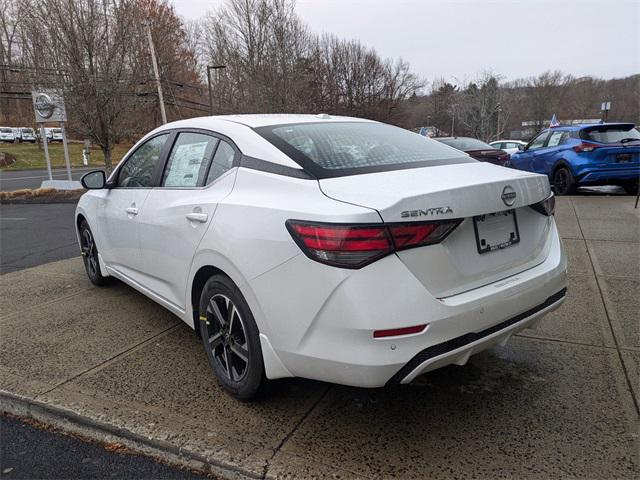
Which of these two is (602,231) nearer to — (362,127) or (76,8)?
(362,127)

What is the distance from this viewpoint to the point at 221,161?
2840mm

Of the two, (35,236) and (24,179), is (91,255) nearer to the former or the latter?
(35,236)

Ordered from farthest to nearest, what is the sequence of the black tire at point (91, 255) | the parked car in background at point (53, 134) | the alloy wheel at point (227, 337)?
the parked car in background at point (53, 134), the black tire at point (91, 255), the alloy wheel at point (227, 337)

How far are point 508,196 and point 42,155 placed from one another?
4514 cm

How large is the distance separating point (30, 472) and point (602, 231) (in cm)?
688

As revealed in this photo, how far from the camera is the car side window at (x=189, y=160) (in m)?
3.00

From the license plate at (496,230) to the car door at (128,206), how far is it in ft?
7.54

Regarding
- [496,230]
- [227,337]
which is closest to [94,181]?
[227,337]

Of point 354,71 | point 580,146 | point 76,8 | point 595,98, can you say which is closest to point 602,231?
Answer: point 580,146

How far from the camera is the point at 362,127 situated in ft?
10.6

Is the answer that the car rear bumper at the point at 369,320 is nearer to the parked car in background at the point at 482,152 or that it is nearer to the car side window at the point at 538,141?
the parked car in background at the point at 482,152

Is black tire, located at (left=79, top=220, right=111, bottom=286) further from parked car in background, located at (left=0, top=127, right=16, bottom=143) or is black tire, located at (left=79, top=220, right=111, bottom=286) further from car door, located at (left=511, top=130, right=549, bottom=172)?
parked car in background, located at (left=0, top=127, right=16, bottom=143)

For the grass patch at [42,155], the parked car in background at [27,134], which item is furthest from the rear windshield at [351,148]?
the parked car in background at [27,134]

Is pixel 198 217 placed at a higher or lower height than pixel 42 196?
higher
